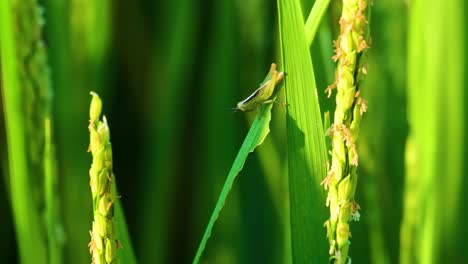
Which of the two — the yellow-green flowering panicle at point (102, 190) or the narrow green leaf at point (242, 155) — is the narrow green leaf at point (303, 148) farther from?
the yellow-green flowering panicle at point (102, 190)

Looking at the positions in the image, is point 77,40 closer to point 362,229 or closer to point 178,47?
point 178,47

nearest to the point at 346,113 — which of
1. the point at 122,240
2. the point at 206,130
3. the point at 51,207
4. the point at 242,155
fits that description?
the point at 242,155

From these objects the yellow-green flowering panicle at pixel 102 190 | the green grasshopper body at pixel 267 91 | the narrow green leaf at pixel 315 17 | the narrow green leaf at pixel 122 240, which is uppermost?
the narrow green leaf at pixel 315 17

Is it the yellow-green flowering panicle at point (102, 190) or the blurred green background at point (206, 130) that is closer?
the yellow-green flowering panicle at point (102, 190)

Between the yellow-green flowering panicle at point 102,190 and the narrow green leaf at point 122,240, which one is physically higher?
the yellow-green flowering panicle at point 102,190

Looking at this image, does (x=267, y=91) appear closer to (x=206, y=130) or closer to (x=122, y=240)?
(x=122, y=240)

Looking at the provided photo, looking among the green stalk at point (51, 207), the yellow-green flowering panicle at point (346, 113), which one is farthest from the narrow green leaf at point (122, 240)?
the yellow-green flowering panicle at point (346, 113)

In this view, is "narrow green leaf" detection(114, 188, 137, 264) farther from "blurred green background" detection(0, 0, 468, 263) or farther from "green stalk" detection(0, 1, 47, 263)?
"blurred green background" detection(0, 0, 468, 263)

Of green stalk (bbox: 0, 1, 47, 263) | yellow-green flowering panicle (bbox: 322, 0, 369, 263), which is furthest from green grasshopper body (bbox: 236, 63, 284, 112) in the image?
green stalk (bbox: 0, 1, 47, 263)
